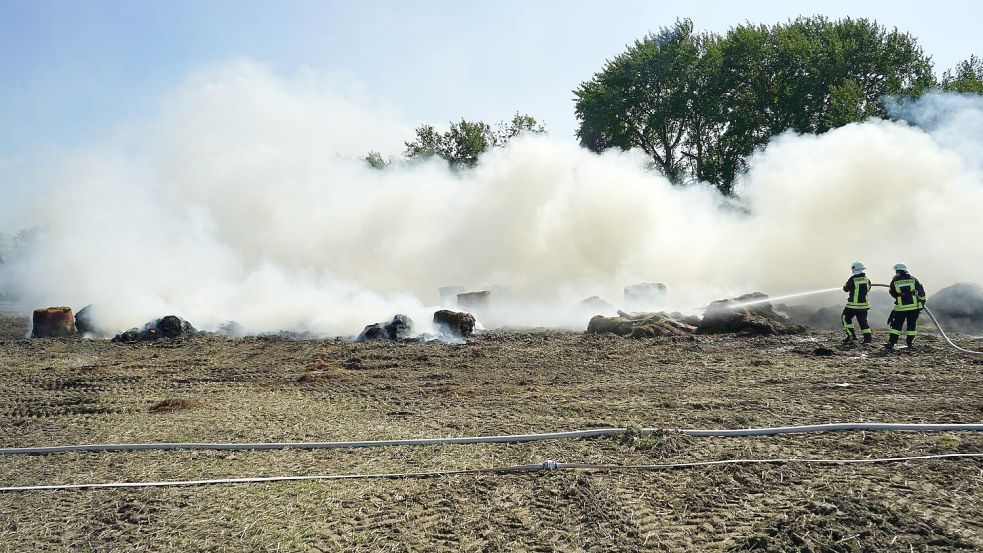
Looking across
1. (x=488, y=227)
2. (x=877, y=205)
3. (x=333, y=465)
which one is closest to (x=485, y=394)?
(x=333, y=465)

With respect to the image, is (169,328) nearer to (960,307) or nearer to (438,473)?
(438,473)

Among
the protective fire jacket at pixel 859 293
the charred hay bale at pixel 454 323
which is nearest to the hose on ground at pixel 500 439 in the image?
the protective fire jacket at pixel 859 293

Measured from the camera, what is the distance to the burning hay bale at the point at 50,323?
748 inches

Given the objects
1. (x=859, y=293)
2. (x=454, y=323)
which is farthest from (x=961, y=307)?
(x=454, y=323)

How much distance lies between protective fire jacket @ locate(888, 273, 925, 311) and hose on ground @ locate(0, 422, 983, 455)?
7.22 m

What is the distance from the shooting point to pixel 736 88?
40312 millimetres

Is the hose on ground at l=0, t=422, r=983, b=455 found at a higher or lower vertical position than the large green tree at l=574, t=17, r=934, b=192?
lower

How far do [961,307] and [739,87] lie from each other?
26.6 meters

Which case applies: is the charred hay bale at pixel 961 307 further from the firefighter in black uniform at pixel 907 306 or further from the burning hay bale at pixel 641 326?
the burning hay bale at pixel 641 326

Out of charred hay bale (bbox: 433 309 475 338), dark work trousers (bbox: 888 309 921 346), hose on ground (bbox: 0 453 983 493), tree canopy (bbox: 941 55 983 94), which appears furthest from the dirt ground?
tree canopy (bbox: 941 55 983 94)

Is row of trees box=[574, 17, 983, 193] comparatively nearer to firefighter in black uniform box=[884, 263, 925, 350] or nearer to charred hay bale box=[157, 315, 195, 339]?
firefighter in black uniform box=[884, 263, 925, 350]

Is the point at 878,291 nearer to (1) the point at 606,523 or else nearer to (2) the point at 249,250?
(1) the point at 606,523

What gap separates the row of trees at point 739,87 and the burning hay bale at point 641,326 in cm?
2352

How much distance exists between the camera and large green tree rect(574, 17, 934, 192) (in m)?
37.0
